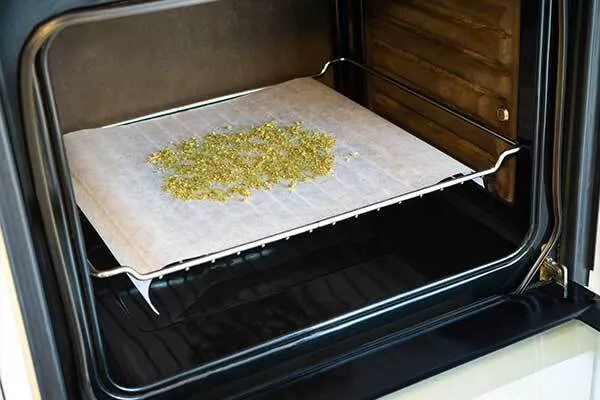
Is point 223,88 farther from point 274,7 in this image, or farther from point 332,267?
point 332,267

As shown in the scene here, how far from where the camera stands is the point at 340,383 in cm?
91

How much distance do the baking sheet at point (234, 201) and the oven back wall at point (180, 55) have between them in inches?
1.1

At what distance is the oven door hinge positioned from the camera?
1.02 m

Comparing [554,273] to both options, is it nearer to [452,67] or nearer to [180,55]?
[452,67]

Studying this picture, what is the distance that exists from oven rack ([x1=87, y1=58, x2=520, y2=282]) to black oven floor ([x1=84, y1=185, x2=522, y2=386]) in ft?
0.11

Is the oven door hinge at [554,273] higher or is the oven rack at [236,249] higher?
the oven rack at [236,249]

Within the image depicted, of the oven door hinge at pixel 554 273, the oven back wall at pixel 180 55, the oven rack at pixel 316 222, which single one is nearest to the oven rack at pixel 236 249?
the oven rack at pixel 316 222

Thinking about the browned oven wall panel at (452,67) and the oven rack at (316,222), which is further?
the browned oven wall panel at (452,67)

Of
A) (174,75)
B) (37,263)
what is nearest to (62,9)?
(37,263)

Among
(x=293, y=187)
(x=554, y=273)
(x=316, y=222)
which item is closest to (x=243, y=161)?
(x=293, y=187)

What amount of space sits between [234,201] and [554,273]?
39 cm

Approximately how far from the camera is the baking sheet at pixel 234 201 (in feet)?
3.32

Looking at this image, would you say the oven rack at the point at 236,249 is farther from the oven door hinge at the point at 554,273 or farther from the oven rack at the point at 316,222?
the oven door hinge at the point at 554,273

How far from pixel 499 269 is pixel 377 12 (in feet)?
1.50
